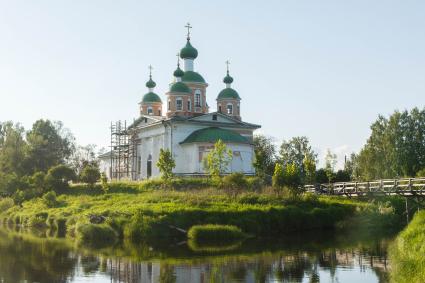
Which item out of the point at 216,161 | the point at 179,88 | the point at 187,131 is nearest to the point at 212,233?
the point at 216,161

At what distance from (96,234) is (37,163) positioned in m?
30.1

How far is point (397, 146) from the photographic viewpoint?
2317 inches

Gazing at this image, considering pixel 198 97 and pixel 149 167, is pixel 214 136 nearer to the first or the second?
pixel 198 97

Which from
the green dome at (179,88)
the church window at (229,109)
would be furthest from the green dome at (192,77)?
the church window at (229,109)

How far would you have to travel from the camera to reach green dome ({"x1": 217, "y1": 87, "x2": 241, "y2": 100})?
56062 mm

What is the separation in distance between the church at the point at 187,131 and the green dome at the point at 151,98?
0.25 feet

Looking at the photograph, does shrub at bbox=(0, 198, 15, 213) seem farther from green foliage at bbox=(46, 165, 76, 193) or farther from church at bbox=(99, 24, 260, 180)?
church at bbox=(99, 24, 260, 180)

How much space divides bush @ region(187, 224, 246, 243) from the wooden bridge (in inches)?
376

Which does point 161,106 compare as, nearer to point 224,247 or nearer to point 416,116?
point 416,116

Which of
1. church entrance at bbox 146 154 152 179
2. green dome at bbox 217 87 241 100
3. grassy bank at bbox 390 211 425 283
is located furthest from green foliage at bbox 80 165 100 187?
grassy bank at bbox 390 211 425 283

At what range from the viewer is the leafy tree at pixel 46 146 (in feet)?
190

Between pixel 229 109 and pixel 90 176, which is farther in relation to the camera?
pixel 229 109

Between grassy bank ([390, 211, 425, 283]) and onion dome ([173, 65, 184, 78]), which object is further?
onion dome ([173, 65, 184, 78])

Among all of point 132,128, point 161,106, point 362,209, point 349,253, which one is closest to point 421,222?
point 349,253
